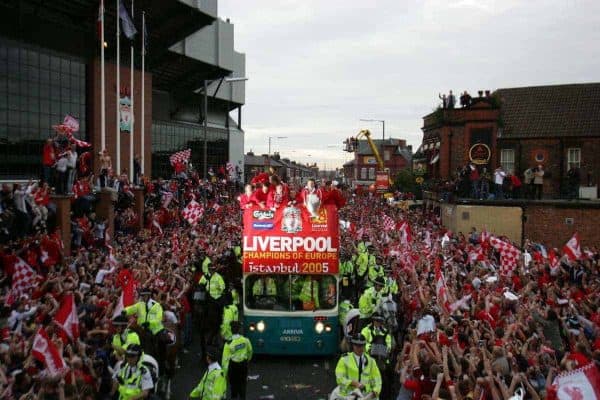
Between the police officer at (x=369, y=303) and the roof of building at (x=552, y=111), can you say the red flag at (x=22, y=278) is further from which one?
the roof of building at (x=552, y=111)

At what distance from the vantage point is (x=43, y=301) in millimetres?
11219

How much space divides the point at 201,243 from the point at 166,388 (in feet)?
29.0

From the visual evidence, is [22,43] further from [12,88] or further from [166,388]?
[166,388]

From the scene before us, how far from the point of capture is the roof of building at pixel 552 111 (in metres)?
34.8

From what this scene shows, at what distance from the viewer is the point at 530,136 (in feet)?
115

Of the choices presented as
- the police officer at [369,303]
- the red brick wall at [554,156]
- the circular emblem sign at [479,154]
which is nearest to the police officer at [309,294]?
the police officer at [369,303]

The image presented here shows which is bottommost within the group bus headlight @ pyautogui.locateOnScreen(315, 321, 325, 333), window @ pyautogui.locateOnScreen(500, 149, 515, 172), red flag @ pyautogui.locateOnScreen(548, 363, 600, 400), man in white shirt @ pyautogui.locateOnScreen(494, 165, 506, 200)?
bus headlight @ pyautogui.locateOnScreen(315, 321, 325, 333)

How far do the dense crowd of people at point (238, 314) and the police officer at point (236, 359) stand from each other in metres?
0.06

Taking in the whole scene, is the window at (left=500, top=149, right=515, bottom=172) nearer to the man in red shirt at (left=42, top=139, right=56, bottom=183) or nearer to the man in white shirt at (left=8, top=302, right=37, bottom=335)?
the man in red shirt at (left=42, top=139, right=56, bottom=183)

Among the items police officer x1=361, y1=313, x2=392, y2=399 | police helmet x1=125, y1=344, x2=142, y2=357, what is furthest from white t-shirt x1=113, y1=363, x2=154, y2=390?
police officer x1=361, y1=313, x2=392, y2=399

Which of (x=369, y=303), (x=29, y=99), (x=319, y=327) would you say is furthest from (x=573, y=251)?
(x=29, y=99)

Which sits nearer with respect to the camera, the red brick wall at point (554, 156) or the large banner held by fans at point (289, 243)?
the large banner held by fans at point (289, 243)

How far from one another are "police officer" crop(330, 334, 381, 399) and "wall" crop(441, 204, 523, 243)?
21.3m

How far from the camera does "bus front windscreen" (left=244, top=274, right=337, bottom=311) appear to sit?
1265 cm
